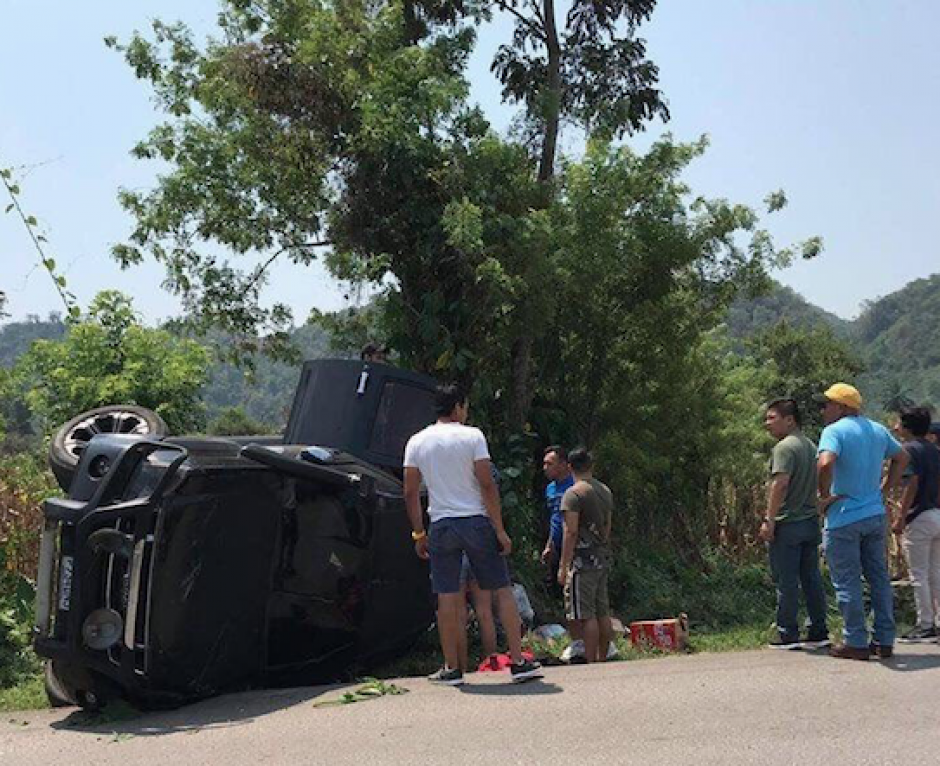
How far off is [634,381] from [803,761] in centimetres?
978

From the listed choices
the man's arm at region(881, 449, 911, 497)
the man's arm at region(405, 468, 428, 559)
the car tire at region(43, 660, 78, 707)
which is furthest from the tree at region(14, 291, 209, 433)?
the man's arm at region(881, 449, 911, 497)

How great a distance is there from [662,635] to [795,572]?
1528 mm

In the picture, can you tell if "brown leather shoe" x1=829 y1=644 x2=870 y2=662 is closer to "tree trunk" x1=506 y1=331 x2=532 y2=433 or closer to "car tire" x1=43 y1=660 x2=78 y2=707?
"car tire" x1=43 y1=660 x2=78 y2=707

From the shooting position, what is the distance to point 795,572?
8.40 metres

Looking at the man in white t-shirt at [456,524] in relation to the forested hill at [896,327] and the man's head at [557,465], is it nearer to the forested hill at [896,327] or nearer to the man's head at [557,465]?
the man's head at [557,465]

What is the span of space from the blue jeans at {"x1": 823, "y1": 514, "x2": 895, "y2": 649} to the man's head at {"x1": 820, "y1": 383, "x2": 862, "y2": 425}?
0.74m

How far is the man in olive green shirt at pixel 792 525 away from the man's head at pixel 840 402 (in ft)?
0.98

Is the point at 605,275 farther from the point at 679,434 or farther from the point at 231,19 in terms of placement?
the point at 231,19

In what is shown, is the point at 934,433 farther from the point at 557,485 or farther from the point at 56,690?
the point at 56,690

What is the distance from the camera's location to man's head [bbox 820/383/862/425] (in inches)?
312

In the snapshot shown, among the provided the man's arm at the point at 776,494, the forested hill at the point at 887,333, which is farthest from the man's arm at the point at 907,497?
the forested hill at the point at 887,333

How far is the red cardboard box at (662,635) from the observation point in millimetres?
9445

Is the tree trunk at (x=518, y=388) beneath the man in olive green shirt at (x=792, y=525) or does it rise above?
above

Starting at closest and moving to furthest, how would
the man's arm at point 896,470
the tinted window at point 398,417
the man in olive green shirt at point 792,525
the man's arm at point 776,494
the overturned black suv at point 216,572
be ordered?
the overturned black suv at point 216,572
the man's arm at point 776,494
the man in olive green shirt at point 792,525
the man's arm at point 896,470
the tinted window at point 398,417
